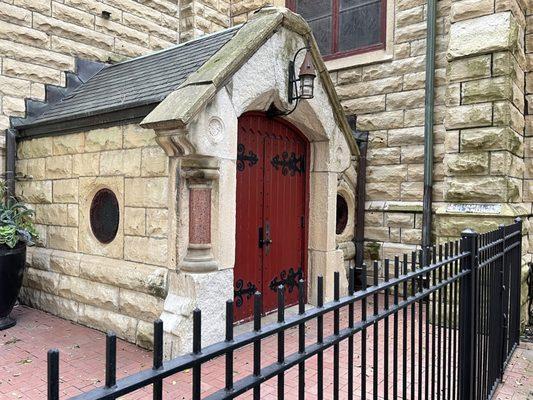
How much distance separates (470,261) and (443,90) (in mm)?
4296

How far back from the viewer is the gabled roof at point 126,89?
466 centimetres

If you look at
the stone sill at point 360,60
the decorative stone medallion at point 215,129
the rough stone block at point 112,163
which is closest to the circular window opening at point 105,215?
the rough stone block at point 112,163

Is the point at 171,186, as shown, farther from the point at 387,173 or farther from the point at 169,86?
the point at 387,173

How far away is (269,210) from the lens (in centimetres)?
545

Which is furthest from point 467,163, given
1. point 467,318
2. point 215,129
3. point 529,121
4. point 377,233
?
point 215,129

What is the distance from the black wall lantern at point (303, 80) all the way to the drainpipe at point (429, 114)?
2.32 m

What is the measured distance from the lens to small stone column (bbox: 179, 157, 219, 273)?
4.09 meters

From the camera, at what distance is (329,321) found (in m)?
5.50

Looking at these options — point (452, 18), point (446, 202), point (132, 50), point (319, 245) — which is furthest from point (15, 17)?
point (446, 202)

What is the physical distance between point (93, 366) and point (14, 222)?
2.39m

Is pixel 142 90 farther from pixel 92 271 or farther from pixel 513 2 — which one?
pixel 513 2

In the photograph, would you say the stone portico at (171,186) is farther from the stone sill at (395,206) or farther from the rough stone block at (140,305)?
the stone sill at (395,206)

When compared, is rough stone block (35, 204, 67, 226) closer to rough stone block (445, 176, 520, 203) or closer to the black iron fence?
the black iron fence

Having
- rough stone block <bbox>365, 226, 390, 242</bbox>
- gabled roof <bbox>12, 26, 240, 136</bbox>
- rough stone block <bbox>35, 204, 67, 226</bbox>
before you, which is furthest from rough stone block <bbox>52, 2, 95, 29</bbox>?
rough stone block <bbox>365, 226, 390, 242</bbox>
